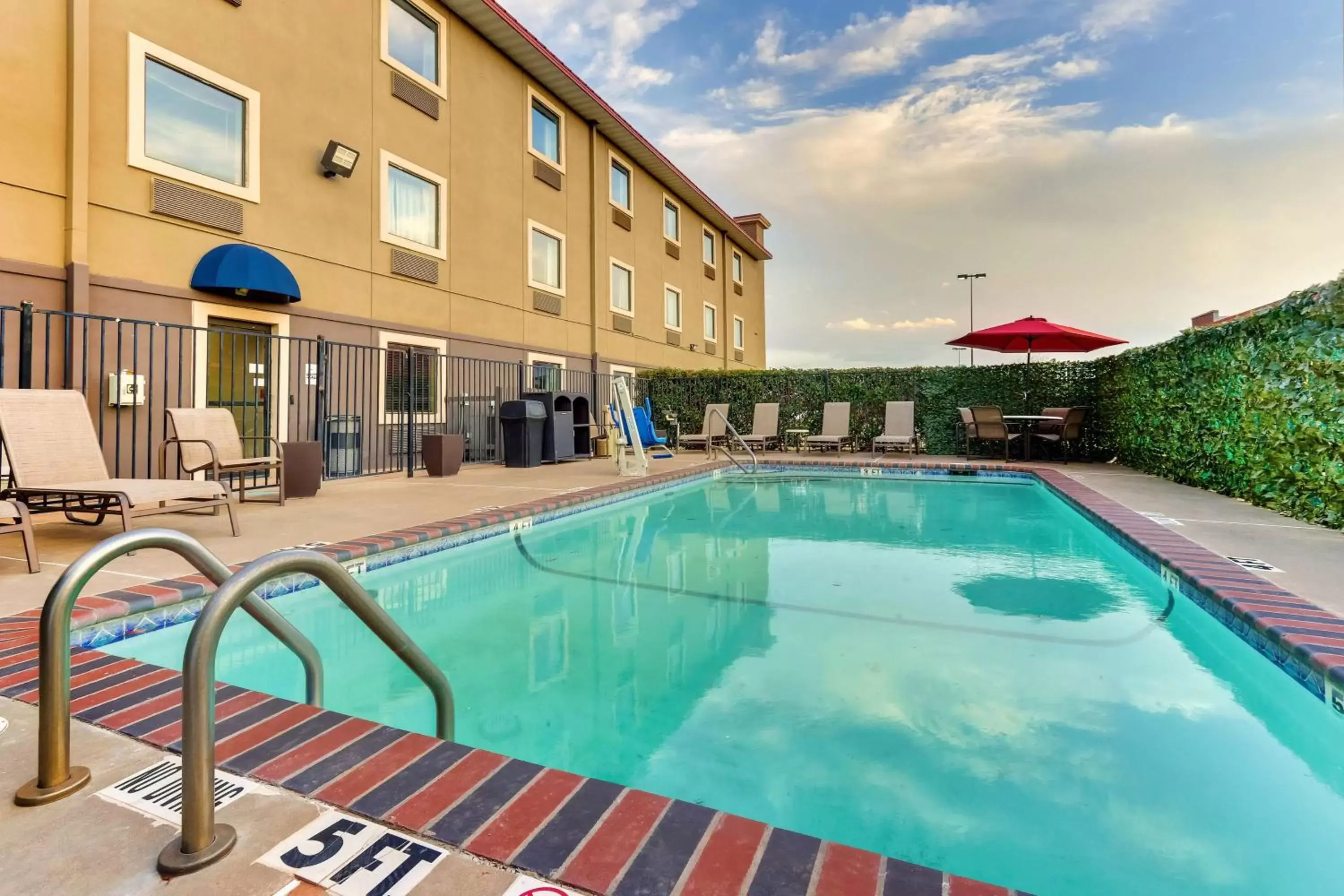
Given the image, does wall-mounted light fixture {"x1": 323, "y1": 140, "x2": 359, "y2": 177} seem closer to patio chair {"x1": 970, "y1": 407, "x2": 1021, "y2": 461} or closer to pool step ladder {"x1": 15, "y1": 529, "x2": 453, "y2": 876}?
pool step ladder {"x1": 15, "y1": 529, "x2": 453, "y2": 876}

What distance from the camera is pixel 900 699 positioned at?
2518 mm

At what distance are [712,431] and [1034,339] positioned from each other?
6.16m

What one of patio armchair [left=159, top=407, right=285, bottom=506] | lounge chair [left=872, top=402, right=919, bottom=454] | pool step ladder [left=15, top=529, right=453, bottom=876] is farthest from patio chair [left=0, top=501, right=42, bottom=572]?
lounge chair [left=872, top=402, right=919, bottom=454]

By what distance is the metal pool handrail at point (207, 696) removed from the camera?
3.66 ft

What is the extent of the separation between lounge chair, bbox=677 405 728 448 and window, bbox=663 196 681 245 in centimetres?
728

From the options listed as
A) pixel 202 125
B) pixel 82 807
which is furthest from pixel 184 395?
pixel 82 807

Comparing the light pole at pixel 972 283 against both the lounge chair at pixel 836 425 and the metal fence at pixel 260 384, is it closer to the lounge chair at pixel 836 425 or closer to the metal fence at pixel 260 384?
the lounge chair at pixel 836 425

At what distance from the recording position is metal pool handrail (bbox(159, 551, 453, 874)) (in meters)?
1.12

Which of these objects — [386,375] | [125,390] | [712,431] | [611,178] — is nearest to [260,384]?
[125,390]

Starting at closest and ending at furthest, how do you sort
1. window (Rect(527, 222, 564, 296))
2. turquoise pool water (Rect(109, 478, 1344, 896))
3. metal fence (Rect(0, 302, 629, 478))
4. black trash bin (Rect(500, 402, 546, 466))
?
turquoise pool water (Rect(109, 478, 1344, 896)) → metal fence (Rect(0, 302, 629, 478)) → black trash bin (Rect(500, 402, 546, 466)) → window (Rect(527, 222, 564, 296))

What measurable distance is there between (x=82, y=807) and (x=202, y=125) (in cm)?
901

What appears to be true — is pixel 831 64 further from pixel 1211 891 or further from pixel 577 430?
pixel 1211 891

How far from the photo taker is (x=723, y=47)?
1745cm

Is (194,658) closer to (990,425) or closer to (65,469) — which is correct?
(65,469)
